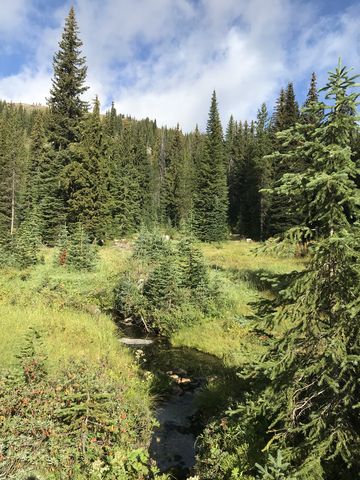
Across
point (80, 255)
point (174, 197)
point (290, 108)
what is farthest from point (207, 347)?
point (174, 197)

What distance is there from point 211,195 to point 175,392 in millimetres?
40013

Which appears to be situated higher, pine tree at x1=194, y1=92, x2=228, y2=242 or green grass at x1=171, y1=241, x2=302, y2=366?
pine tree at x1=194, y1=92, x2=228, y2=242

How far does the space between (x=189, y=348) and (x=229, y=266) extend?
13763 millimetres

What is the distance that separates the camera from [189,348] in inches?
556

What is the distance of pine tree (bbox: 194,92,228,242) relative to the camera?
47312mm

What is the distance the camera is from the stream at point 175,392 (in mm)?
7668

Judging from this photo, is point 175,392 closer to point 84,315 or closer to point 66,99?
point 84,315

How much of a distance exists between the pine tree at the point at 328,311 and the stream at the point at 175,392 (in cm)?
A: 322

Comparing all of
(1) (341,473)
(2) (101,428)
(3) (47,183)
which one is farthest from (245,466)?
(3) (47,183)

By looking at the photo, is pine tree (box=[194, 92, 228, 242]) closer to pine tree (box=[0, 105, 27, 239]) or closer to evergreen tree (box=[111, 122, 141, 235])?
evergreen tree (box=[111, 122, 141, 235])

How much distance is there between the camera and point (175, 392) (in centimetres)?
1037

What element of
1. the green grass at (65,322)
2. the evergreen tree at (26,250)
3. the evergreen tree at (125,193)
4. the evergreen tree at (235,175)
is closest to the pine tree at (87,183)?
the evergreen tree at (125,193)

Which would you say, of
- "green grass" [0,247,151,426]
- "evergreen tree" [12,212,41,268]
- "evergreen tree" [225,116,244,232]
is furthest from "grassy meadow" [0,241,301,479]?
"evergreen tree" [225,116,244,232]

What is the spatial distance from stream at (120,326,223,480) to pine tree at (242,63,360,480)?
10.6 feet
